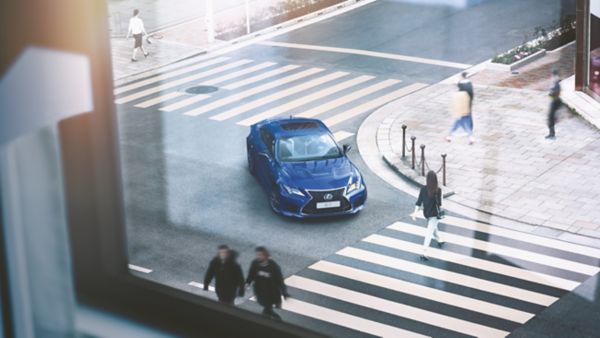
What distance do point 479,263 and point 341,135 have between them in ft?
18.9

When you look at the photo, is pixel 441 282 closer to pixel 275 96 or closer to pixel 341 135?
pixel 341 135

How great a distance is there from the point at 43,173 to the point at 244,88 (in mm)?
17987

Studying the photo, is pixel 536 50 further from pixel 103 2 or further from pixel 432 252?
pixel 103 2

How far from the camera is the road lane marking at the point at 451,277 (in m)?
10.2

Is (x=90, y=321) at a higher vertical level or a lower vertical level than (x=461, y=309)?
higher

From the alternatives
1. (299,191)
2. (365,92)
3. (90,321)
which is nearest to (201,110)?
(365,92)

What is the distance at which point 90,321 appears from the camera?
213 centimetres

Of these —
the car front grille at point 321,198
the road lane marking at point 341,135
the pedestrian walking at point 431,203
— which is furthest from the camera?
the road lane marking at point 341,135

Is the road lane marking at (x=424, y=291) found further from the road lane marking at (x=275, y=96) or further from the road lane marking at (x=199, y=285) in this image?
the road lane marking at (x=275, y=96)

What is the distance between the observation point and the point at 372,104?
1833 centimetres

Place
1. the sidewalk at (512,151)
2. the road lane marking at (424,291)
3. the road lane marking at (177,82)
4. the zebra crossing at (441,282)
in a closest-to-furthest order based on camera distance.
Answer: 1. the zebra crossing at (441,282)
2. the road lane marking at (424,291)
3. the sidewalk at (512,151)
4. the road lane marking at (177,82)

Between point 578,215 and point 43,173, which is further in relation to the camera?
point 578,215

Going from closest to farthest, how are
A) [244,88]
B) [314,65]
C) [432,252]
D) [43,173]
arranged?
[43,173] → [432,252] → [244,88] → [314,65]

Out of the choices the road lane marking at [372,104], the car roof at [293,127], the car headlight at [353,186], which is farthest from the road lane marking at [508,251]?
the road lane marking at [372,104]
